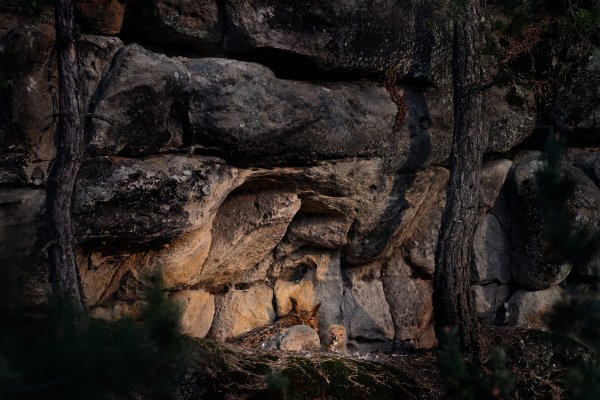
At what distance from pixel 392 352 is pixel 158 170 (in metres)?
3.86

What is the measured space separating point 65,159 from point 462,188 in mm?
4263

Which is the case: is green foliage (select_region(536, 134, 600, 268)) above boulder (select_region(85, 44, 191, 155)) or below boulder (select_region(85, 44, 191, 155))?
below

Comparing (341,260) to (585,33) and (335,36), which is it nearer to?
(335,36)

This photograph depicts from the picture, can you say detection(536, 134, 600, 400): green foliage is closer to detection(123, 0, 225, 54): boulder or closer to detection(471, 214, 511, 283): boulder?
detection(123, 0, 225, 54): boulder

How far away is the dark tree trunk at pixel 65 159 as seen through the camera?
5707 millimetres

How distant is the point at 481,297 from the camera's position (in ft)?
29.4

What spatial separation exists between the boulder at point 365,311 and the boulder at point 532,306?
61.4 inches

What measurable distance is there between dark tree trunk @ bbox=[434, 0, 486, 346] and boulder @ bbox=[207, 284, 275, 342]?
200 cm

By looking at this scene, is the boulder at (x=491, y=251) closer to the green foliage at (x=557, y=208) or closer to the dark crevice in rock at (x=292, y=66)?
the dark crevice in rock at (x=292, y=66)

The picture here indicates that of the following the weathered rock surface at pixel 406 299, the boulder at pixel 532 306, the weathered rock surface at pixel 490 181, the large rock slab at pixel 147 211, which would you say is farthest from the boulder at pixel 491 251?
the large rock slab at pixel 147 211

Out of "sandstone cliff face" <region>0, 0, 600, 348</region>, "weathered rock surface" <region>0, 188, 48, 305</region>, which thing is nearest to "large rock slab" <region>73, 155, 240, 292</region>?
"sandstone cliff face" <region>0, 0, 600, 348</region>

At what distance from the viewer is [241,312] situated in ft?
27.1

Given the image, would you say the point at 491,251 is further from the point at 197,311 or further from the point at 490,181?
the point at 197,311

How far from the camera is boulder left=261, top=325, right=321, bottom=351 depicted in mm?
7609
